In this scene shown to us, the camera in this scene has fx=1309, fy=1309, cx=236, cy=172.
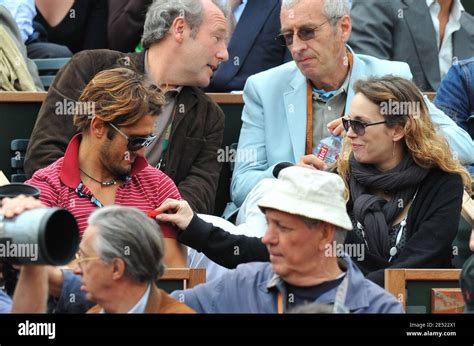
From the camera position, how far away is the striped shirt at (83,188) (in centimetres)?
579

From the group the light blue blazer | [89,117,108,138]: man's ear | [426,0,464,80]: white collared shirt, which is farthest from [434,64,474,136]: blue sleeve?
[89,117,108,138]: man's ear

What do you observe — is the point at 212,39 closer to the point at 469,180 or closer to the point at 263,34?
the point at 263,34

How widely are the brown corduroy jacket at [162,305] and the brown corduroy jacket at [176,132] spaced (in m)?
1.92

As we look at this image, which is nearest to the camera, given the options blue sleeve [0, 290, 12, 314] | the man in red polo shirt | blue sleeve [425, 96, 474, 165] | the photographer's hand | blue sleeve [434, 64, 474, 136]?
blue sleeve [0, 290, 12, 314]

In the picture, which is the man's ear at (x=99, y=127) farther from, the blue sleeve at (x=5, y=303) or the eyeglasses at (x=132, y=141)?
the blue sleeve at (x=5, y=303)

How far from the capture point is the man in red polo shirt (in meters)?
5.88

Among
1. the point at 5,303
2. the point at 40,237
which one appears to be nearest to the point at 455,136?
the point at 5,303

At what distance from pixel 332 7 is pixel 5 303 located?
304 cm

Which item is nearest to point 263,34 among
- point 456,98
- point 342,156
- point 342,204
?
point 456,98

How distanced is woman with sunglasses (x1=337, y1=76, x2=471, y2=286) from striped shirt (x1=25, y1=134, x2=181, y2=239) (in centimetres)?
86

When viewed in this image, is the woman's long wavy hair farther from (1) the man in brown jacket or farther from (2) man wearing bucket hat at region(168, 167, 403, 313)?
(2) man wearing bucket hat at region(168, 167, 403, 313)

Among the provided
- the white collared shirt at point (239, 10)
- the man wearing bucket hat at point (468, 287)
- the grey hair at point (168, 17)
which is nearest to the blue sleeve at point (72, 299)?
the man wearing bucket hat at point (468, 287)

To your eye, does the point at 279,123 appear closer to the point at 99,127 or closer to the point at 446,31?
the point at 99,127

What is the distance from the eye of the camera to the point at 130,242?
14.9 ft
